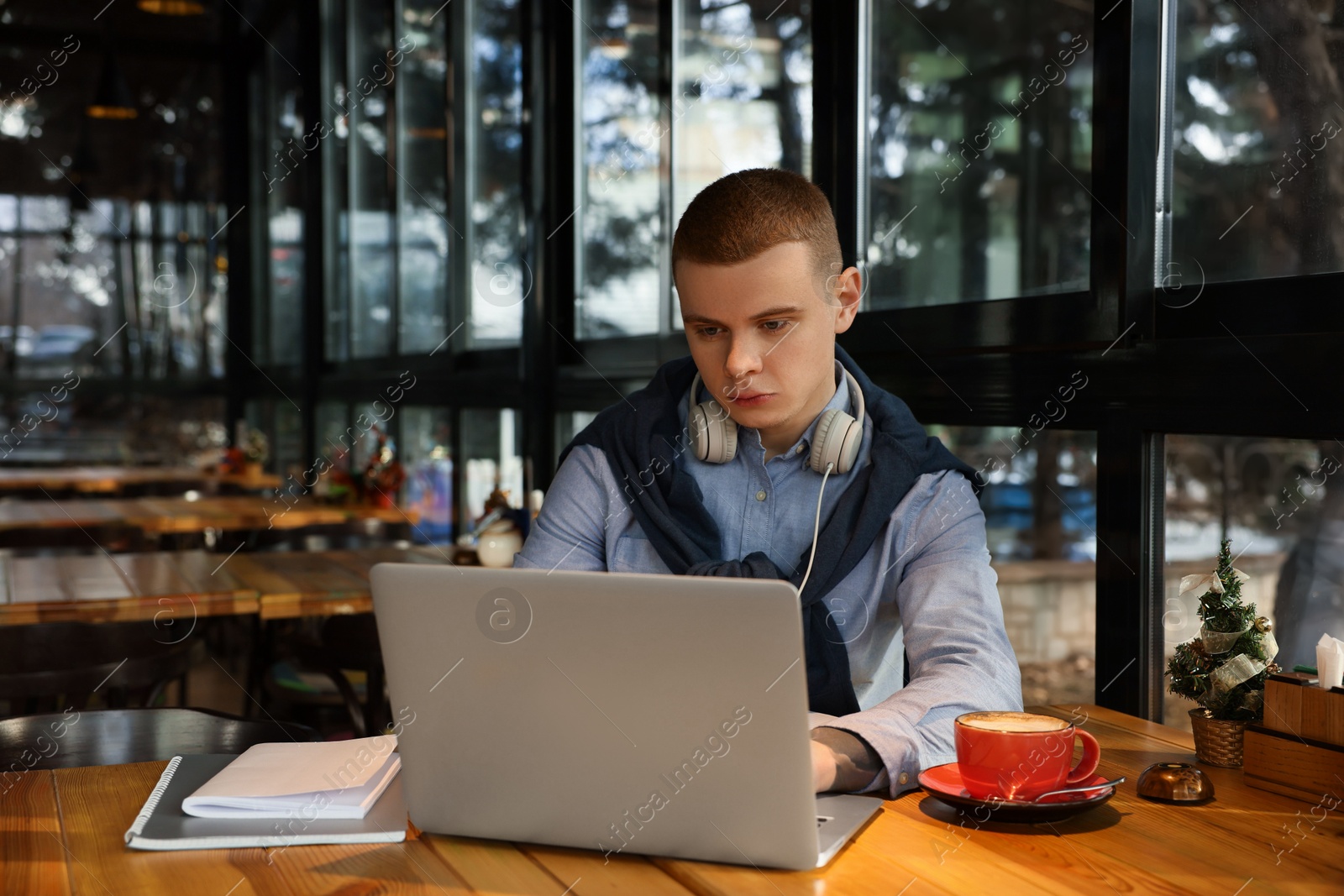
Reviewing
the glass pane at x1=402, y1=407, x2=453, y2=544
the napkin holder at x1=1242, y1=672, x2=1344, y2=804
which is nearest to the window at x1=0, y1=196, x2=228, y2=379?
the glass pane at x1=402, y1=407, x2=453, y2=544

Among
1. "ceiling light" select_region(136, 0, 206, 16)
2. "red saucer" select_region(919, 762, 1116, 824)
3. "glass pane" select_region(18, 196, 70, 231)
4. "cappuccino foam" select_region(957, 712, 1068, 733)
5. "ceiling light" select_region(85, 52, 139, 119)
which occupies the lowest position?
"red saucer" select_region(919, 762, 1116, 824)

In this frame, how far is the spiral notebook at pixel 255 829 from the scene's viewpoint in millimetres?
1112

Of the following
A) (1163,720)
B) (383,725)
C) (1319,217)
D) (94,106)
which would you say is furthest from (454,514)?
(1319,217)

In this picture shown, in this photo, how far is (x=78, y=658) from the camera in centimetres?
241

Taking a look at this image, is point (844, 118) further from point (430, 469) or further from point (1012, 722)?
point (430, 469)

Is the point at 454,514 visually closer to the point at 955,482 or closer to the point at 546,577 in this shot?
the point at 955,482

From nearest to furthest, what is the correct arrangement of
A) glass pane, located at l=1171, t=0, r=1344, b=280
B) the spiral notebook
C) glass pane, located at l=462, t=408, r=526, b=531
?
the spiral notebook → glass pane, located at l=1171, t=0, r=1344, b=280 → glass pane, located at l=462, t=408, r=526, b=531

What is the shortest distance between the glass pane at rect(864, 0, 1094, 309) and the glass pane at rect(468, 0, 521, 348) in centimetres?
148

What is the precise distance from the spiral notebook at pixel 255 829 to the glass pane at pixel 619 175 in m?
2.58

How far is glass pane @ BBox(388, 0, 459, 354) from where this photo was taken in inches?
203

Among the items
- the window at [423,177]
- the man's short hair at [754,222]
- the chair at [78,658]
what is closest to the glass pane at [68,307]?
the window at [423,177]

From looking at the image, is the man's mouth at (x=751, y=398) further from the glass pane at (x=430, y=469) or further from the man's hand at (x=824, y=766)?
the glass pane at (x=430, y=469)

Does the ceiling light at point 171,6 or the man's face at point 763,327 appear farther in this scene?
the ceiling light at point 171,6

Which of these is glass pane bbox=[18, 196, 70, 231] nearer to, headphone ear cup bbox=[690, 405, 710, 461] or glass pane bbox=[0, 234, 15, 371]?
glass pane bbox=[0, 234, 15, 371]
